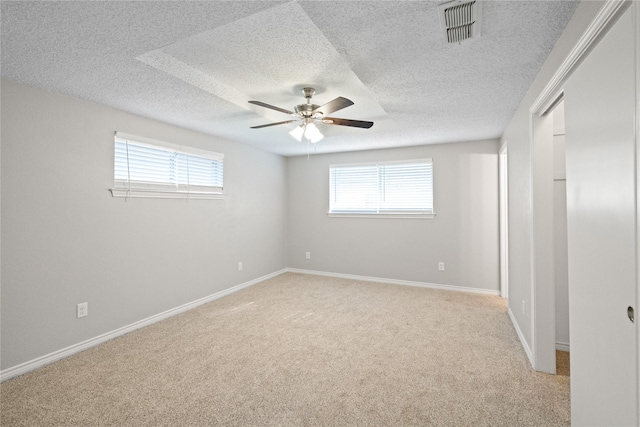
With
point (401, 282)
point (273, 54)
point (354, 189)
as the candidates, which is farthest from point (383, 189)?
point (273, 54)

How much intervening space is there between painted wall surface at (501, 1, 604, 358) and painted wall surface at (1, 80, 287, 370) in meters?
3.57

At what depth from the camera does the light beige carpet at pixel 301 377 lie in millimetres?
1849

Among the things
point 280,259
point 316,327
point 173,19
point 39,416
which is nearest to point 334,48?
point 173,19

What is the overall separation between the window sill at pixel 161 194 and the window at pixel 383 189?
2.07m

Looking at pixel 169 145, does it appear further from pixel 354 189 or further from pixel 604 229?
pixel 604 229

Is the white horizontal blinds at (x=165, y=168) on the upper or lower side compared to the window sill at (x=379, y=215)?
upper

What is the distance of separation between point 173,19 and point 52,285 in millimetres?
2391

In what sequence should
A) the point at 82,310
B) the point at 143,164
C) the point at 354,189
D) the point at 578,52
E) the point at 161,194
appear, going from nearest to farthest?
the point at 578,52, the point at 82,310, the point at 143,164, the point at 161,194, the point at 354,189

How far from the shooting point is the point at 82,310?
2.73 metres

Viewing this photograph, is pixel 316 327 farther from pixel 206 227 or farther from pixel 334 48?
pixel 334 48

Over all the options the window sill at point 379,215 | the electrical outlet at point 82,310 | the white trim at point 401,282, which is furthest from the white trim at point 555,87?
the electrical outlet at point 82,310

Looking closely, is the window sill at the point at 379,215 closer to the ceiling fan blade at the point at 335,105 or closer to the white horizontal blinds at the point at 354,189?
the white horizontal blinds at the point at 354,189

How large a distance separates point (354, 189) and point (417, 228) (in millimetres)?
1251

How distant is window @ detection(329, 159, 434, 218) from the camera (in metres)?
4.77
